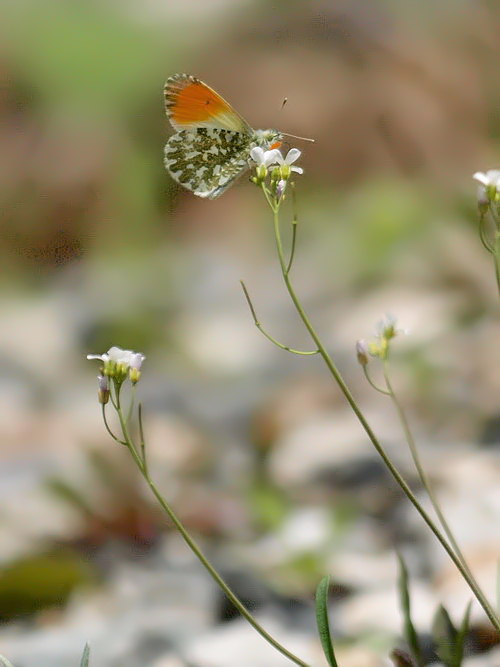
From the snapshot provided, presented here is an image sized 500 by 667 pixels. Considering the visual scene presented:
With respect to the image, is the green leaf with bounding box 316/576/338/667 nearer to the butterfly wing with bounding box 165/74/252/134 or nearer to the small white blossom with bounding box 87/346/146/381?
the small white blossom with bounding box 87/346/146/381

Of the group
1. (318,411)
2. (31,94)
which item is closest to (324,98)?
(31,94)

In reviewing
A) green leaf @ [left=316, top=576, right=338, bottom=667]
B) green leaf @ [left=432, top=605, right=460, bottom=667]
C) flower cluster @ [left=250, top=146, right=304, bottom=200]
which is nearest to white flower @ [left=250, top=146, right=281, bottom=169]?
flower cluster @ [left=250, top=146, right=304, bottom=200]

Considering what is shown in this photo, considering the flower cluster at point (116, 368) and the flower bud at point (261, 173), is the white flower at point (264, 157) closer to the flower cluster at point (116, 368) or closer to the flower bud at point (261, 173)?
the flower bud at point (261, 173)

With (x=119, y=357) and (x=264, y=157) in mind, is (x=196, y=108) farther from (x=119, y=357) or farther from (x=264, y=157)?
(x=119, y=357)

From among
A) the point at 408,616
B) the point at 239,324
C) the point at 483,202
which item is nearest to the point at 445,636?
the point at 408,616

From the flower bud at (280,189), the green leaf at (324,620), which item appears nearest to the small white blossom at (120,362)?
the flower bud at (280,189)

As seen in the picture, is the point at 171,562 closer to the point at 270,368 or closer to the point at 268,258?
the point at 270,368
